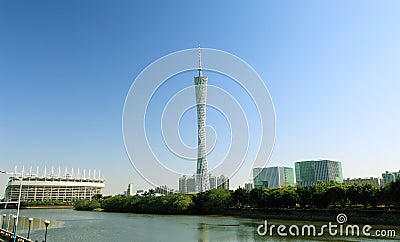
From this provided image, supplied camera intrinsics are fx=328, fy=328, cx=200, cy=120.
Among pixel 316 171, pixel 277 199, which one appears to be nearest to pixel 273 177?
pixel 316 171

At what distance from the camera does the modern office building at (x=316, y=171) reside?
5656cm

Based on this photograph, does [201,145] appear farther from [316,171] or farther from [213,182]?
[316,171]

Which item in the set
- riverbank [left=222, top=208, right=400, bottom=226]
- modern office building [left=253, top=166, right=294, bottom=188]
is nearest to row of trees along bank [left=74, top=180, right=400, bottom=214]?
riverbank [left=222, top=208, right=400, bottom=226]

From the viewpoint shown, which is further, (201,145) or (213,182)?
(213,182)

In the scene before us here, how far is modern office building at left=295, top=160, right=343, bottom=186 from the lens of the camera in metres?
56.6

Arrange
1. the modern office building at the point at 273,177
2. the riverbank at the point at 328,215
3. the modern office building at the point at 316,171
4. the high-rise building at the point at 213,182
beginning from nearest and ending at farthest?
the riverbank at the point at 328,215 < the high-rise building at the point at 213,182 < the modern office building at the point at 273,177 < the modern office building at the point at 316,171

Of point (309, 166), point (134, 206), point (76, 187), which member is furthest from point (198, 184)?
point (76, 187)

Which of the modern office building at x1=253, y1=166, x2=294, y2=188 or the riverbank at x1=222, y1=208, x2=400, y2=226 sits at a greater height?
the modern office building at x1=253, y1=166, x2=294, y2=188

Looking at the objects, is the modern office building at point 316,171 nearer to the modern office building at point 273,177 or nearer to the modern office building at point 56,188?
the modern office building at point 273,177

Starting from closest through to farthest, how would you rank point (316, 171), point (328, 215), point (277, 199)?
point (328, 215)
point (277, 199)
point (316, 171)

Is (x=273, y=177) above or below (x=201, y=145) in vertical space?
below

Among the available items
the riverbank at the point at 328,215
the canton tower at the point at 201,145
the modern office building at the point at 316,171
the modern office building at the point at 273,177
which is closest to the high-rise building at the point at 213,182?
the canton tower at the point at 201,145

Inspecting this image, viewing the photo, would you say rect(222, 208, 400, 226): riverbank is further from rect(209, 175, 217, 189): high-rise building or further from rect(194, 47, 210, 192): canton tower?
rect(194, 47, 210, 192): canton tower

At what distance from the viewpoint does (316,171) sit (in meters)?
57.2
